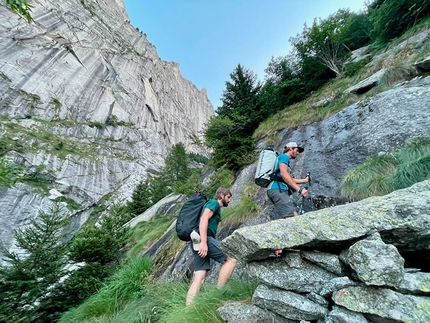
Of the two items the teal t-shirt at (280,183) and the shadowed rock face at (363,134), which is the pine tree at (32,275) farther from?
the shadowed rock face at (363,134)

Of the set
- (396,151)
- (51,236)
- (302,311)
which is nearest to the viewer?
(302,311)

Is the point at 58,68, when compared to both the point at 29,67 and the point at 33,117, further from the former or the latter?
the point at 33,117

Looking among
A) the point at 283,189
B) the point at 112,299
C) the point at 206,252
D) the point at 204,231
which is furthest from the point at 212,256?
the point at 112,299

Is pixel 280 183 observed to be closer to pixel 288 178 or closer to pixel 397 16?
pixel 288 178

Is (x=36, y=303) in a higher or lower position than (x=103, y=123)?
lower

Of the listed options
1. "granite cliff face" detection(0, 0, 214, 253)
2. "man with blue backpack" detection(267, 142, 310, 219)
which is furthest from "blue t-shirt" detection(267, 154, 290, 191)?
"granite cliff face" detection(0, 0, 214, 253)

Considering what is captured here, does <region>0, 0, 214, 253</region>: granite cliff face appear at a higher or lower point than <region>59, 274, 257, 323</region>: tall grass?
higher

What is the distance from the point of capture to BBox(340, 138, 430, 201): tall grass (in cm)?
383

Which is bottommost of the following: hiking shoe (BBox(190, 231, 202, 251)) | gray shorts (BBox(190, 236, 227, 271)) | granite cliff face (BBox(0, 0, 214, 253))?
gray shorts (BBox(190, 236, 227, 271))

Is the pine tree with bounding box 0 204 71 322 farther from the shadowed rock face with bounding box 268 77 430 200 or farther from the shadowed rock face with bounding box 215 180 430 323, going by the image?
the shadowed rock face with bounding box 268 77 430 200

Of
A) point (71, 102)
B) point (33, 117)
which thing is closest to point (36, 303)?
point (33, 117)

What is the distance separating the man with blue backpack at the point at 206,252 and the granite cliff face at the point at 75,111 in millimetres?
21202

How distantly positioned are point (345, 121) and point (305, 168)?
8.44 ft

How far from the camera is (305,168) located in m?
6.66
